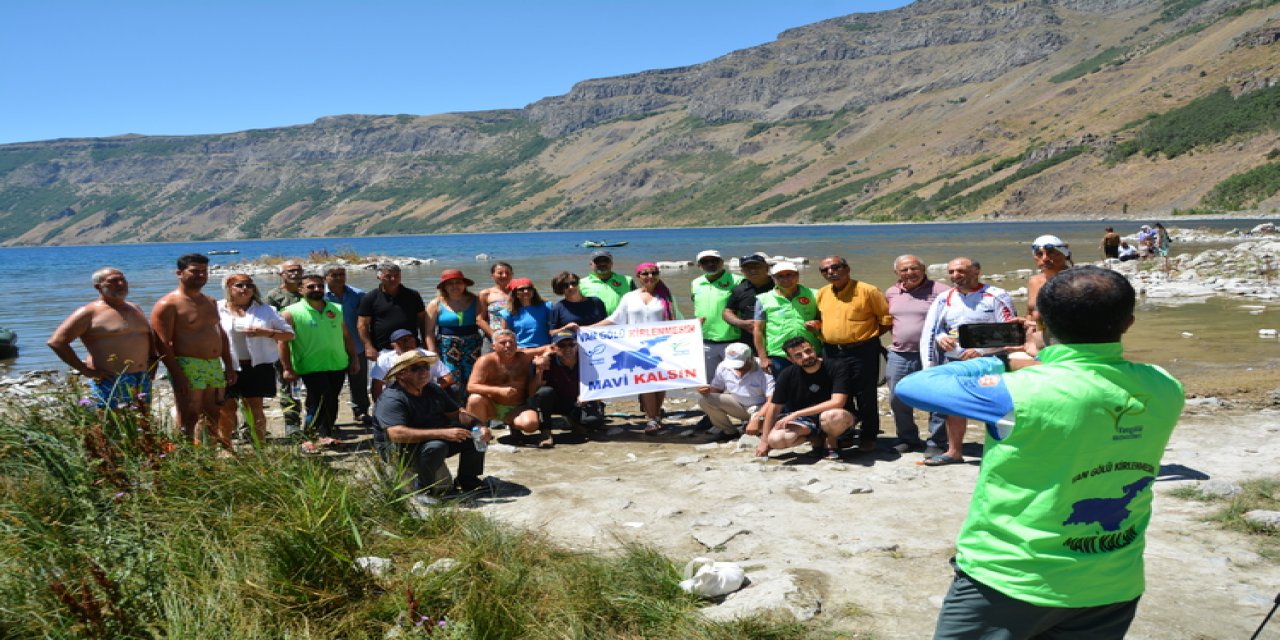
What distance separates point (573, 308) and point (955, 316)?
418 centimetres

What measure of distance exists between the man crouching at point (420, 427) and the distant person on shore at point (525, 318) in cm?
238

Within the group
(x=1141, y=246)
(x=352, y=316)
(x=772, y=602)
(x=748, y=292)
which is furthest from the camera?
(x=1141, y=246)

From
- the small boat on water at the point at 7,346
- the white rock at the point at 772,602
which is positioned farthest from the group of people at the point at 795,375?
the small boat on water at the point at 7,346

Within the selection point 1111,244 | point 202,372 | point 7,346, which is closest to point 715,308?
point 202,372

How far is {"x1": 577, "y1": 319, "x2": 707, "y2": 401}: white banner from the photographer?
9.07 m

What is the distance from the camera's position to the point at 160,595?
363 centimetres

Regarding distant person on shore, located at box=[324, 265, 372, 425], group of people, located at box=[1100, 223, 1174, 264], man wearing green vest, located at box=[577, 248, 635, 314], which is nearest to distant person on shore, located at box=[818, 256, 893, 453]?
man wearing green vest, located at box=[577, 248, 635, 314]

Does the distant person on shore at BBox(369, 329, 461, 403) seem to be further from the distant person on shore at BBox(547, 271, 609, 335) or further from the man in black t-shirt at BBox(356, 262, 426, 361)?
the distant person on shore at BBox(547, 271, 609, 335)

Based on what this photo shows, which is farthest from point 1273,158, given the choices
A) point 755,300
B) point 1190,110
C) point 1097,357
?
point 1097,357

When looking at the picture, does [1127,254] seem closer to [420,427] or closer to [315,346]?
[315,346]

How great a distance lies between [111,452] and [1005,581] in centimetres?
457

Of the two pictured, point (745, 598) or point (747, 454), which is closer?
point (745, 598)

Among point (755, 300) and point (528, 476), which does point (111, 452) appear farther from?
point (755, 300)

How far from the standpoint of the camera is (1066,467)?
2.32 m
